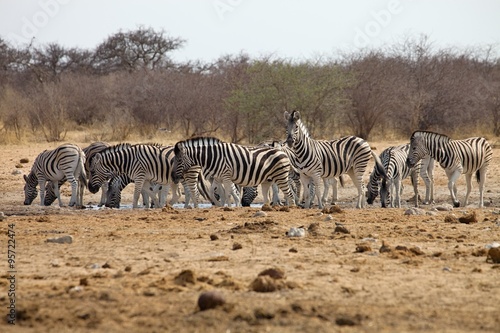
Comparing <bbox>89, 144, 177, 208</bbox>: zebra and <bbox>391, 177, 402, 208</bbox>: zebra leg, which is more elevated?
<bbox>89, 144, 177, 208</bbox>: zebra

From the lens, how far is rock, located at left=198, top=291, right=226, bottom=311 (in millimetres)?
5336

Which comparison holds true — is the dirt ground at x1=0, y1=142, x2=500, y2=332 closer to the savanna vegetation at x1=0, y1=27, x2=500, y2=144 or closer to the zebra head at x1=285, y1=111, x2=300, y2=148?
the zebra head at x1=285, y1=111, x2=300, y2=148

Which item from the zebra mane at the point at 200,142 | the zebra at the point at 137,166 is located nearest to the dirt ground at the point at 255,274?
the zebra mane at the point at 200,142

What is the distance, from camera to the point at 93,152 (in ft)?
56.2

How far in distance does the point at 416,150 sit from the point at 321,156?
190 cm

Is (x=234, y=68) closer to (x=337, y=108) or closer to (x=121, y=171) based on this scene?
(x=337, y=108)

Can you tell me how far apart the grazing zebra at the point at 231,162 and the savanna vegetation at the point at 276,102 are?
35.8ft

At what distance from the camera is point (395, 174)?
599 inches

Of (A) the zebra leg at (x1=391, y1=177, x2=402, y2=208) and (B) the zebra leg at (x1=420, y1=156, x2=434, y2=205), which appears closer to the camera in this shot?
(A) the zebra leg at (x1=391, y1=177, x2=402, y2=208)


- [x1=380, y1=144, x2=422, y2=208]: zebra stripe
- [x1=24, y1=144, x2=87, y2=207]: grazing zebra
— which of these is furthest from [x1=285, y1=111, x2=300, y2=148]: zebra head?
[x1=24, y1=144, x2=87, y2=207]: grazing zebra

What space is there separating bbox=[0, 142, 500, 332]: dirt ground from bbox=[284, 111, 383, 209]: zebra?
316cm

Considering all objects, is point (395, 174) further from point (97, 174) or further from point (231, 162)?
point (97, 174)

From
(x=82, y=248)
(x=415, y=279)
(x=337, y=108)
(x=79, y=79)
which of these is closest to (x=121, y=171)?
(x=82, y=248)

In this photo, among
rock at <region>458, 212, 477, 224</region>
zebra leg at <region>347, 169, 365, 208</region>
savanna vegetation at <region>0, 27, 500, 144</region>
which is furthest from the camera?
savanna vegetation at <region>0, 27, 500, 144</region>
